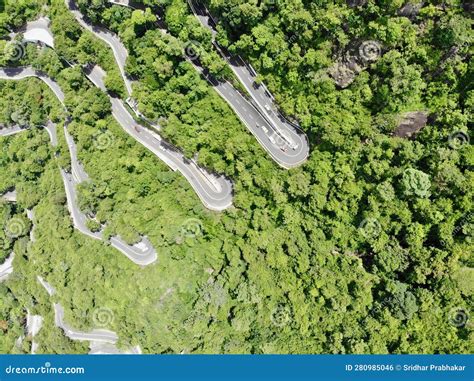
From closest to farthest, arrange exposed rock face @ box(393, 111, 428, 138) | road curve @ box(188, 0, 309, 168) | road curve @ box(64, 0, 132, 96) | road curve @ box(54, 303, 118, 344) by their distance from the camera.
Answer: exposed rock face @ box(393, 111, 428, 138) → road curve @ box(188, 0, 309, 168) → road curve @ box(64, 0, 132, 96) → road curve @ box(54, 303, 118, 344)

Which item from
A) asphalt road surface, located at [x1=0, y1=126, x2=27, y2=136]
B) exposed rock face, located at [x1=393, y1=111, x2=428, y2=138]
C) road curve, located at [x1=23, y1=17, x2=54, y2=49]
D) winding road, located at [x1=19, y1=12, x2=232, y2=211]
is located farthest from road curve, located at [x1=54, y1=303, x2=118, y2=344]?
exposed rock face, located at [x1=393, y1=111, x2=428, y2=138]

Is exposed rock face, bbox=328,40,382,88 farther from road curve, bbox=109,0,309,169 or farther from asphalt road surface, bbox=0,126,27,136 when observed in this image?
asphalt road surface, bbox=0,126,27,136

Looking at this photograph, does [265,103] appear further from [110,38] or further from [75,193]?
[75,193]

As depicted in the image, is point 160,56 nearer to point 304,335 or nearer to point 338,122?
point 338,122

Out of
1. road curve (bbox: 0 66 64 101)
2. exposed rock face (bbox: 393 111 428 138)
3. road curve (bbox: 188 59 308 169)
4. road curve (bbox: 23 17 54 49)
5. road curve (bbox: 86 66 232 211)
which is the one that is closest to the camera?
exposed rock face (bbox: 393 111 428 138)

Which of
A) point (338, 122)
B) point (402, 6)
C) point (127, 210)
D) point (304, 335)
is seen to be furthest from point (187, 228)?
point (402, 6)

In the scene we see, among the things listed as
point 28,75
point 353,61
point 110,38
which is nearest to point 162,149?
point 110,38
